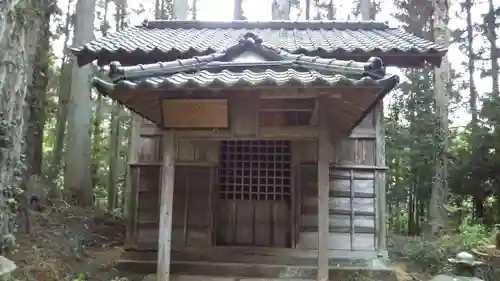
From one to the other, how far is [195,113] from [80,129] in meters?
9.39

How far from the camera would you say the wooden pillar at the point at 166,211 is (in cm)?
563

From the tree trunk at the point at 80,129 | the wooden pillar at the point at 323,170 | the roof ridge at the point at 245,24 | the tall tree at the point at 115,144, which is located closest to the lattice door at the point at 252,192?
the wooden pillar at the point at 323,170

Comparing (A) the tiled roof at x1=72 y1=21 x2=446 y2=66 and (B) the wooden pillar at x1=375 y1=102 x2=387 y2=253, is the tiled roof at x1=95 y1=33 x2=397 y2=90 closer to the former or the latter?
(A) the tiled roof at x1=72 y1=21 x2=446 y2=66

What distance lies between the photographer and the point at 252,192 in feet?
27.5

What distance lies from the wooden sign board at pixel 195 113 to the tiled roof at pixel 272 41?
254 cm

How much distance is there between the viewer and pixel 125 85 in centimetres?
497

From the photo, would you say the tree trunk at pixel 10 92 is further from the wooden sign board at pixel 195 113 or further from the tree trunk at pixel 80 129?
the tree trunk at pixel 80 129

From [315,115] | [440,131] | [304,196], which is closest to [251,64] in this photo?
[315,115]

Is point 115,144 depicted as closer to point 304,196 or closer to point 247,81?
point 304,196

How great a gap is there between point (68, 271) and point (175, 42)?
471 centimetres

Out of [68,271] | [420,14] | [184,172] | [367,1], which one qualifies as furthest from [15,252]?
[420,14]

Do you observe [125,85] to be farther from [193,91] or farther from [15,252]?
[15,252]

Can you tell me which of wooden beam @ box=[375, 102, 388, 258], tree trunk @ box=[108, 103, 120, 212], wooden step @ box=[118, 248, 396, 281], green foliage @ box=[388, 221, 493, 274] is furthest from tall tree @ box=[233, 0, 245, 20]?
wooden step @ box=[118, 248, 396, 281]

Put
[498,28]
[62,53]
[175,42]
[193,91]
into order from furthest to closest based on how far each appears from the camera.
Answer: [62,53], [498,28], [175,42], [193,91]
